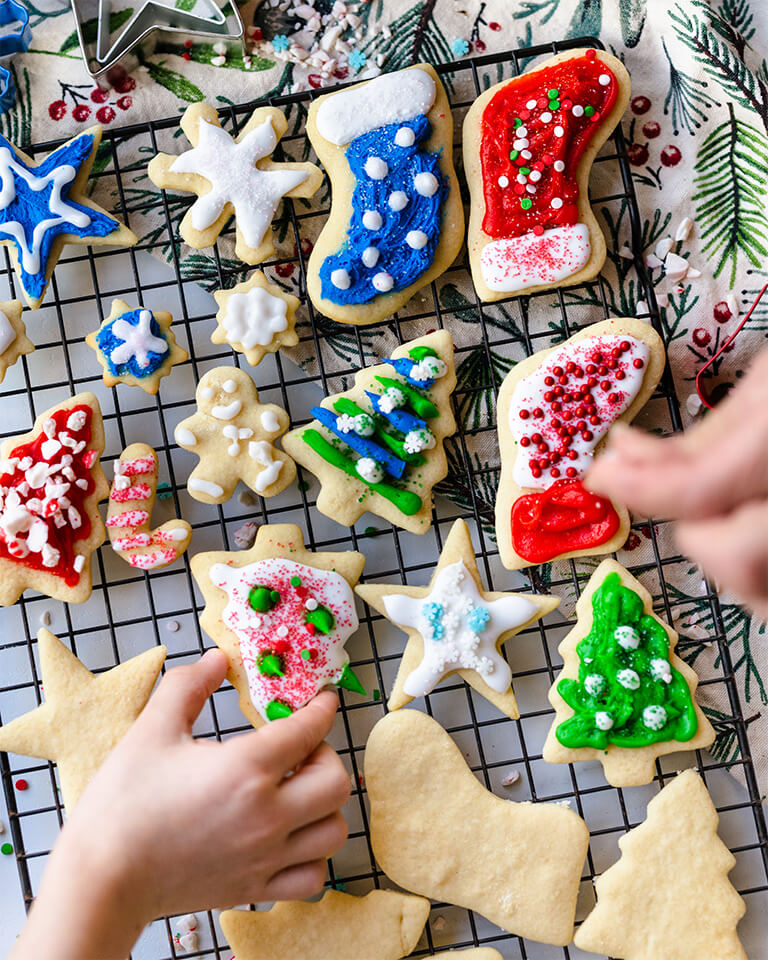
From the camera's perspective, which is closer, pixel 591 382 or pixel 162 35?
pixel 591 382

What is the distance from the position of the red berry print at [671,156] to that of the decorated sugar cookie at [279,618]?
3.03 feet

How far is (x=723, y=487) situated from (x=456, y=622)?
0.78 metres

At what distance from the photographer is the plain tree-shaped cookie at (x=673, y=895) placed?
1.50 metres

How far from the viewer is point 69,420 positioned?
4.98 feet

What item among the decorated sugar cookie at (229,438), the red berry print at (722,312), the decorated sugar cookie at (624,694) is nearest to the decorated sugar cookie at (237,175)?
the decorated sugar cookie at (229,438)

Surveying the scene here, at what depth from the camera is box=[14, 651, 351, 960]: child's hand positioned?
1224 millimetres

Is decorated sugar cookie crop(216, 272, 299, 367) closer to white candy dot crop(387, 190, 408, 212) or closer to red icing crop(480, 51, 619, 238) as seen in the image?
white candy dot crop(387, 190, 408, 212)

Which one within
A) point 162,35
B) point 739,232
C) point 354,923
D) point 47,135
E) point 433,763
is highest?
point 162,35

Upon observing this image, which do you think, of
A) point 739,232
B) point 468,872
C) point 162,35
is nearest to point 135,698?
point 468,872

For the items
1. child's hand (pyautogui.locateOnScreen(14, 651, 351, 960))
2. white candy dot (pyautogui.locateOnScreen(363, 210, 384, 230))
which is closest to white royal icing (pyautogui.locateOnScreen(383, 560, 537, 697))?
child's hand (pyautogui.locateOnScreen(14, 651, 351, 960))

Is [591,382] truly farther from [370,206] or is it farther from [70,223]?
[70,223]

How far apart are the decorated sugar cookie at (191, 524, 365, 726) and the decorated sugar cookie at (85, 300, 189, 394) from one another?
0.33 m

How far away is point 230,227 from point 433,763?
1024 millimetres

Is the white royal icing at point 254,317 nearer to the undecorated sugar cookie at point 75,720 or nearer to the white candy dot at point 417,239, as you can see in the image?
the white candy dot at point 417,239
